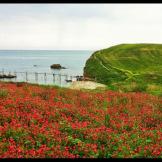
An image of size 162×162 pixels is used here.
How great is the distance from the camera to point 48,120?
1255cm

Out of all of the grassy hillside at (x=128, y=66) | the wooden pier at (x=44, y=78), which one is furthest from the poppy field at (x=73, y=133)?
the wooden pier at (x=44, y=78)

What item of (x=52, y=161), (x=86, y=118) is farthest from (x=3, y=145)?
(x=52, y=161)

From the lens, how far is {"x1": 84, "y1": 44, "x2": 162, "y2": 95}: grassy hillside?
3351 inches

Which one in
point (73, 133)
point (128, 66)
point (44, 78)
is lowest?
point (44, 78)

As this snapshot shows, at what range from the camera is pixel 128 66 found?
108 metres

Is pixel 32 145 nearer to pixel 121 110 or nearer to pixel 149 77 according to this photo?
pixel 121 110

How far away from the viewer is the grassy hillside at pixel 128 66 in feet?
279

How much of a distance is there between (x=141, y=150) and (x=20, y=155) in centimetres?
331

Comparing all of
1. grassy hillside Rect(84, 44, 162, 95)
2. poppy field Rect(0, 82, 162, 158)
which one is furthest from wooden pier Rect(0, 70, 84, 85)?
poppy field Rect(0, 82, 162, 158)

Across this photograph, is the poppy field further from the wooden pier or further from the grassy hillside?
the wooden pier

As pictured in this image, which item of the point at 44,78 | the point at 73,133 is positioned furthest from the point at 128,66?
the point at 73,133

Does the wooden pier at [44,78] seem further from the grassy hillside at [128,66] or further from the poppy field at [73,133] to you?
the poppy field at [73,133]

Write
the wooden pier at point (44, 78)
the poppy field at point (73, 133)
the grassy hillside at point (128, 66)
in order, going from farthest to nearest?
the wooden pier at point (44, 78), the grassy hillside at point (128, 66), the poppy field at point (73, 133)

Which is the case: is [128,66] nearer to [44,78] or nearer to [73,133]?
[44,78]
